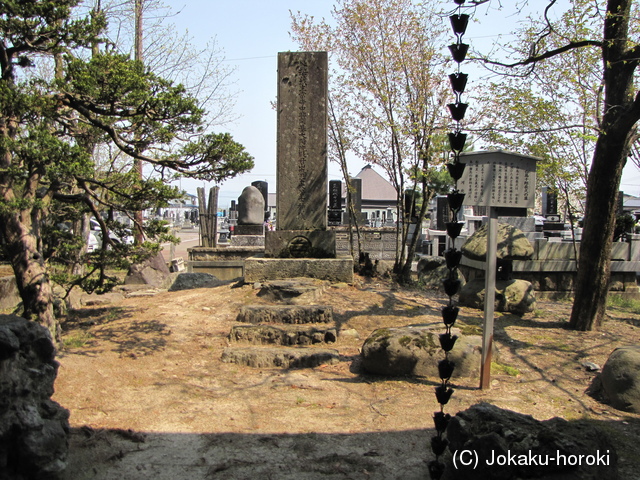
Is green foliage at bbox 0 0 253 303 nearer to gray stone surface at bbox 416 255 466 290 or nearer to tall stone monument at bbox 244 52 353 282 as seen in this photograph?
tall stone monument at bbox 244 52 353 282

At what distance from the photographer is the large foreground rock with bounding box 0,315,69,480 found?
2861 mm

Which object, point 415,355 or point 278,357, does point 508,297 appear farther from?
point 278,357

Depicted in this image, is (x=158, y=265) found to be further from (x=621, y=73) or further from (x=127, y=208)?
(x=621, y=73)

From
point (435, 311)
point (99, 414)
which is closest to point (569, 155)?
point (435, 311)

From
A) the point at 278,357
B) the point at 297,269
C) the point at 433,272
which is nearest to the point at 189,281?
the point at 297,269

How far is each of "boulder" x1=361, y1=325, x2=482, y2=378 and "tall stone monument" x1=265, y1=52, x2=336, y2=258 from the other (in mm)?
3868

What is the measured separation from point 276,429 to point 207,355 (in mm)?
2087

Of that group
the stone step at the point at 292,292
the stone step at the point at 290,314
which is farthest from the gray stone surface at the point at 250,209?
the stone step at the point at 290,314

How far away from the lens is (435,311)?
26.2 ft

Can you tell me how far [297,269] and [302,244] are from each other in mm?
547

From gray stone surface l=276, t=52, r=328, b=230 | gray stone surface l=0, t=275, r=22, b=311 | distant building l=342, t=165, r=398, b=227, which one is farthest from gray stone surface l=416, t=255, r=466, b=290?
distant building l=342, t=165, r=398, b=227

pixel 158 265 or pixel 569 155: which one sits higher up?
pixel 569 155

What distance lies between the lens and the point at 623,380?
4.71 metres

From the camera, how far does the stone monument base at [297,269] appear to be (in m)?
8.80
